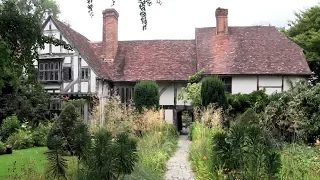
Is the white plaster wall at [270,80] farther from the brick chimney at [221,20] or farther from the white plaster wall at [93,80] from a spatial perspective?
the white plaster wall at [93,80]

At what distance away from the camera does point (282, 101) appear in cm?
1471

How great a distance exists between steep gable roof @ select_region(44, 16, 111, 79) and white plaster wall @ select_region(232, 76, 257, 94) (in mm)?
7589

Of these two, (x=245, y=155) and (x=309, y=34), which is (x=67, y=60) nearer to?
(x=245, y=155)

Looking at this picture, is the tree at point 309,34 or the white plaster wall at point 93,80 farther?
the tree at point 309,34

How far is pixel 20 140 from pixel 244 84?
12.9 metres

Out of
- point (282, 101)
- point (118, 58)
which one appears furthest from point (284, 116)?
point (118, 58)

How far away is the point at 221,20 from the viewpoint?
2378 cm

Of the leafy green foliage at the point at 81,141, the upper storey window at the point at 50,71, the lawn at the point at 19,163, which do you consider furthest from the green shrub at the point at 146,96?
the leafy green foliage at the point at 81,141

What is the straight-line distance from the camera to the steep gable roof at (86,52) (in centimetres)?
2036

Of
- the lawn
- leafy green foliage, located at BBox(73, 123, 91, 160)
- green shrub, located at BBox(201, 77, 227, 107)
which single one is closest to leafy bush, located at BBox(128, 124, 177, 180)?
leafy green foliage, located at BBox(73, 123, 91, 160)

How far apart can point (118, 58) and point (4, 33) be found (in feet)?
60.0

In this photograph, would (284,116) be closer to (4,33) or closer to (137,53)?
(4,33)

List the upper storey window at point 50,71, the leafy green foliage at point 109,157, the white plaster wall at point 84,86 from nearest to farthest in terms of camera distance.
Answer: the leafy green foliage at point 109,157
the white plaster wall at point 84,86
the upper storey window at point 50,71

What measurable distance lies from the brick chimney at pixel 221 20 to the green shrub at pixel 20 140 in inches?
567
